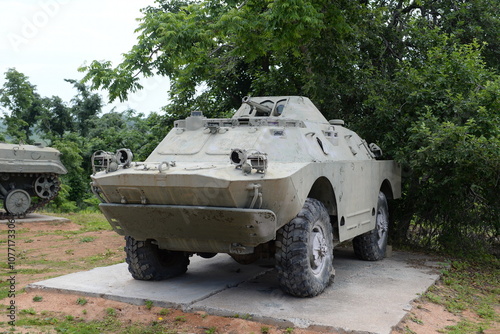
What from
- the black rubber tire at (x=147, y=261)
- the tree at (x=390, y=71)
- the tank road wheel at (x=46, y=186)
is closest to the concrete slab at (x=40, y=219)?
→ the tank road wheel at (x=46, y=186)

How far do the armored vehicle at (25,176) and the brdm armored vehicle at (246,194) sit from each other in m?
8.62

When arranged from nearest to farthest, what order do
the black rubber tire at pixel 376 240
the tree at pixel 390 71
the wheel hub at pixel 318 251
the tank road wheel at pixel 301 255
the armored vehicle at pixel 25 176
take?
1. the tank road wheel at pixel 301 255
2. the wheel hub at pixel 318 251
3. the black rubber tire at pixel 376 240
4. the tree at pixel 390 71
5. the armored vehicle at pixel 25 176

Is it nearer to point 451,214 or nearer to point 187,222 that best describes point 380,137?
point 451,214

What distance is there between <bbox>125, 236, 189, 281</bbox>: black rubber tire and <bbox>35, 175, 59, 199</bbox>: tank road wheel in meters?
9.81

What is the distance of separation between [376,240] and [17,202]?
1009cm

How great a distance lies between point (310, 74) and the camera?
12.1 m

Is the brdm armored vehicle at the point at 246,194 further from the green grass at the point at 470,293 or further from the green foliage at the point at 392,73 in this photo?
the green foliage at the point at 392,73

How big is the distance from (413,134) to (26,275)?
6.24 m

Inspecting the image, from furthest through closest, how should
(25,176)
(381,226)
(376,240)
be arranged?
(25,176), (381,226), (376,240)

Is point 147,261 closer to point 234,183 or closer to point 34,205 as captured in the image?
point 234,183

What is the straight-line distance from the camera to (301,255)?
6598mm

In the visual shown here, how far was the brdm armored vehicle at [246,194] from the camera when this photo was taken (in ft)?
20.3

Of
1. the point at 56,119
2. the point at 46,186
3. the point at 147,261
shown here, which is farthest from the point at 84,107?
the point at 147,261

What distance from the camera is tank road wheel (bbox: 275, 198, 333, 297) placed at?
6613 mm
